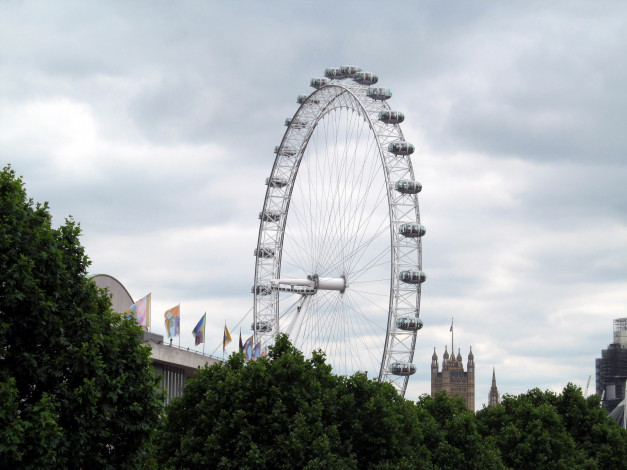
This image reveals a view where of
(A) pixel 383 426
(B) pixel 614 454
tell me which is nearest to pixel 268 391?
(A) pixel 383 426

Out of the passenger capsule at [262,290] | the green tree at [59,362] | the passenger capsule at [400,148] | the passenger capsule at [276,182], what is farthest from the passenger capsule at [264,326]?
the green tree at [59,362]

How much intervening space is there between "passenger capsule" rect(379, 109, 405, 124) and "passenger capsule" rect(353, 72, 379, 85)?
190 inches

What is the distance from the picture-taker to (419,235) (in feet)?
246

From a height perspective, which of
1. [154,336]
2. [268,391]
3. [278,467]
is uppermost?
[154,336]

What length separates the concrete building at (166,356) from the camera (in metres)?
63.7

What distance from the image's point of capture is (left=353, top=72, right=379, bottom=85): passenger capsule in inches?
3150

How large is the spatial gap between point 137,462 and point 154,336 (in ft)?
128

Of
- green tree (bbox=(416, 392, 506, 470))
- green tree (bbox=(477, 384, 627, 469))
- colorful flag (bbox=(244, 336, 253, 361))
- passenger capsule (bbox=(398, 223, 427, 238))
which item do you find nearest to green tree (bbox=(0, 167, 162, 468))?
green tree (bbox=(416, 392, 506, 470))

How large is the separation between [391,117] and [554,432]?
95.0 ft

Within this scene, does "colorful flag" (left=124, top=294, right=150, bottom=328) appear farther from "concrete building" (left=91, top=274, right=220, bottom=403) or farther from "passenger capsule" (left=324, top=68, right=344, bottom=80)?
"passenger capsule" (left=324, top=68, right=344, bottom=80)

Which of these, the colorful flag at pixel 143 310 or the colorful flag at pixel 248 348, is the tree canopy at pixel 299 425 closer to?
the colorful flag at pixel 143 310

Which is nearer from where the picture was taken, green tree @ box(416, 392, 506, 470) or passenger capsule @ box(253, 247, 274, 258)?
green tree @ box(416, 392, 506, 470)

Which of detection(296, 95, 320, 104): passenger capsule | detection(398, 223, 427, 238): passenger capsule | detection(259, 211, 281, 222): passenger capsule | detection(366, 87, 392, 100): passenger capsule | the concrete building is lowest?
the concrete building

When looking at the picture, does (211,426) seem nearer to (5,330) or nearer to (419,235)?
(5,330)
